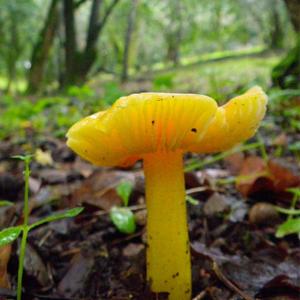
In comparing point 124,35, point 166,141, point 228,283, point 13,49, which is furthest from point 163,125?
point 124,35

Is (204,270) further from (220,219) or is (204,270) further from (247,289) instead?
(220,219)

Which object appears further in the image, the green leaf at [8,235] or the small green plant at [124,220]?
the small green plant at [124,220]

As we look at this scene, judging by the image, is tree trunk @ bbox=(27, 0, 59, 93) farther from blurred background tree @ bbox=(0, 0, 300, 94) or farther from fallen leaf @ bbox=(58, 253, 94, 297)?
fallen leaf @ bbox=(58, 253, 94, 297)

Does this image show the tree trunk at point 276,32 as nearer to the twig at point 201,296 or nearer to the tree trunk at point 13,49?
the tree trunk at point 13,49

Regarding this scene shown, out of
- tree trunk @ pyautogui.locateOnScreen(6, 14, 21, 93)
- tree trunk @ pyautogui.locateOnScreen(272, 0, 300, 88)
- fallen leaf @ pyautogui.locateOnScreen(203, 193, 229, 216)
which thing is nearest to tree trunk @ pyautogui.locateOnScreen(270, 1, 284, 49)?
tree trunk @ pyautogui.locateOnScreen(6, 14, 21, 93)

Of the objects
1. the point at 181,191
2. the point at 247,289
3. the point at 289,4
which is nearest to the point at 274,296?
the point at 247,289

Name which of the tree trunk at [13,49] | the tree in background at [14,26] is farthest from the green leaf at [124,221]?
the tree trunk at [13,49]
